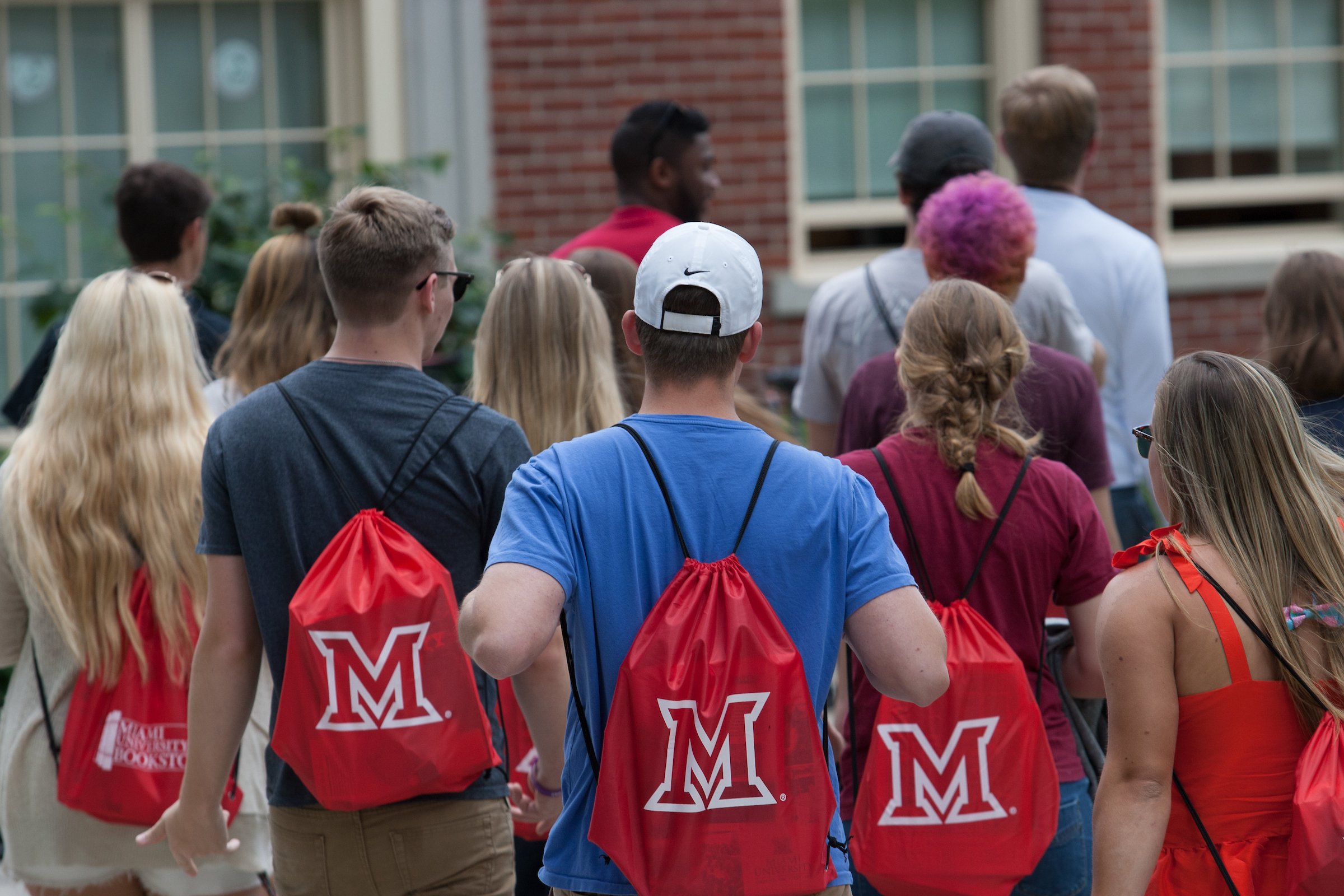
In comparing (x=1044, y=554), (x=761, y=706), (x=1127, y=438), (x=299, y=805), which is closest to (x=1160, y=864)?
(x=1044, y=554)

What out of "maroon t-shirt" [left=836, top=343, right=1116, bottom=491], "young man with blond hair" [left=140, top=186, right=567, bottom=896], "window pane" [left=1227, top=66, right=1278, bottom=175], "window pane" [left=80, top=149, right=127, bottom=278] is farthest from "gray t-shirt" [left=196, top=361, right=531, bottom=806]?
"window pane" [left=1227, top=66, right=1278, bottom=175]

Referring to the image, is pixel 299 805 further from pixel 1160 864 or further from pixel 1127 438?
pixel 1127 438

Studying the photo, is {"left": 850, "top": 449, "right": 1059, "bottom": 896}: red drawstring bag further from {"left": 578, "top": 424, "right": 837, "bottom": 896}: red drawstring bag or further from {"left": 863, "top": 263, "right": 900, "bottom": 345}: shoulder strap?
{"left": 863, "top": 263, "right": 900, "bottom": 345}: shoulder strap

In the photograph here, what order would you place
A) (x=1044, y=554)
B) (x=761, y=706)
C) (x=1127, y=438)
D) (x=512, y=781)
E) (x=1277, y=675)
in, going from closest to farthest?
(x=761, y=706) → (x=1277, y=675) → (x=1044, y=554) → (x=512, y=781) → (x=1127, y=438)

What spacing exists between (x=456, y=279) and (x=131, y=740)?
123cm

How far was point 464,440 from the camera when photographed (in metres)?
2.51

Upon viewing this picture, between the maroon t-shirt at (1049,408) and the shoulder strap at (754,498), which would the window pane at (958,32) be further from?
the shoulder strap at (754,498)

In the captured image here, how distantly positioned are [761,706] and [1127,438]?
267 centimetres

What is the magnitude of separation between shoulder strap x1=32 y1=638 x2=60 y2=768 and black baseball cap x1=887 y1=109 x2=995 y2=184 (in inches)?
103

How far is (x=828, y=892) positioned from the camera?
1935 mm

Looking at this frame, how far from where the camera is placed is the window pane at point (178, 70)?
715 cm

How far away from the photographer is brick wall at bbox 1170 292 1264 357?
291 inches

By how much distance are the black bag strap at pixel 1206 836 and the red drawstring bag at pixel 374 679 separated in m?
1.18

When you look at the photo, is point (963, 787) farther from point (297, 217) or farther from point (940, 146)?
point (297, 217)
